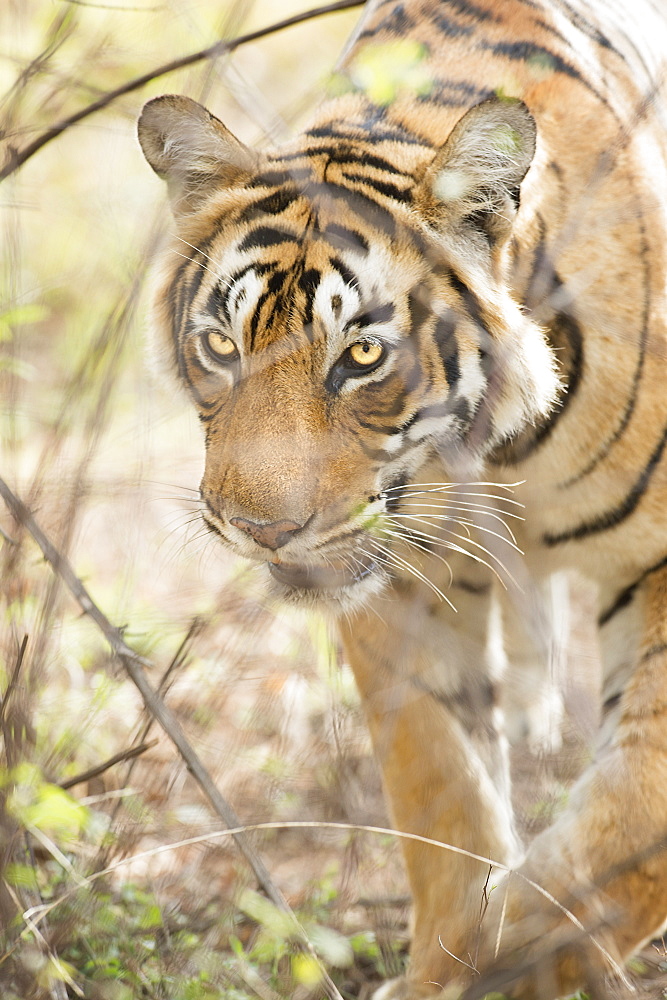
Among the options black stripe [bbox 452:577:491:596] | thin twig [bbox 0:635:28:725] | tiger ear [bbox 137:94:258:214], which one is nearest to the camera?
thin twig [bbox 0:635:28:725]

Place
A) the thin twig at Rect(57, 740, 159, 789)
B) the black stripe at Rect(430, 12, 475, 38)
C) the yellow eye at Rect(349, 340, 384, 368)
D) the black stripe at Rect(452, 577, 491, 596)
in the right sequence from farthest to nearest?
the black stripe at Rect(452, 577, 491, 596)
the black stripe at Rect(430, 12, 475, 38)
the yellow eye at Rect(349, 340, 384, 368)
the thin twig at Rect(57, 740, 159, 789)

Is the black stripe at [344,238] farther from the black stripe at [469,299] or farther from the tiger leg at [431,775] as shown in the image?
the tiger leg at [431,775]

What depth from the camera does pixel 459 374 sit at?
6.20 ft

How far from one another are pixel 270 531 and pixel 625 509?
0.74 m

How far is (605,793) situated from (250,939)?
2.77 ft

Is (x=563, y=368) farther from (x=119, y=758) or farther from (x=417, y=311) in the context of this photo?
(x=119, y=758)

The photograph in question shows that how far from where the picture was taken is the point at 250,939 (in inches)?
86.4

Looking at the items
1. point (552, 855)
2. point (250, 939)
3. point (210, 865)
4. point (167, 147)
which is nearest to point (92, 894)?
point (210, 865)

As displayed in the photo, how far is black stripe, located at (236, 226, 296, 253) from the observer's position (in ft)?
5.85

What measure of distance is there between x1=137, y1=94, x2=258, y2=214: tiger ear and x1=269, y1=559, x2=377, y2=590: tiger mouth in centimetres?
73

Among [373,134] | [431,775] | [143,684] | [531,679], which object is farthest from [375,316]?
[531,679]

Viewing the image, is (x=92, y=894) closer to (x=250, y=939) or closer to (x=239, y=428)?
(x=250, y=939)

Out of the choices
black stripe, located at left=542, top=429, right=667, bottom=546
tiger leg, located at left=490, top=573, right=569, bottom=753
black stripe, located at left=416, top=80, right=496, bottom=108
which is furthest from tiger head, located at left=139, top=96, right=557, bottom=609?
tiger leg, located at left=490, top=573, right=569, bottom=753

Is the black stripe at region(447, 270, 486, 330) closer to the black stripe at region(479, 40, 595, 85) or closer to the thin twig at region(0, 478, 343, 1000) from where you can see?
the black stripe at region(479, 40, 595, 85)
